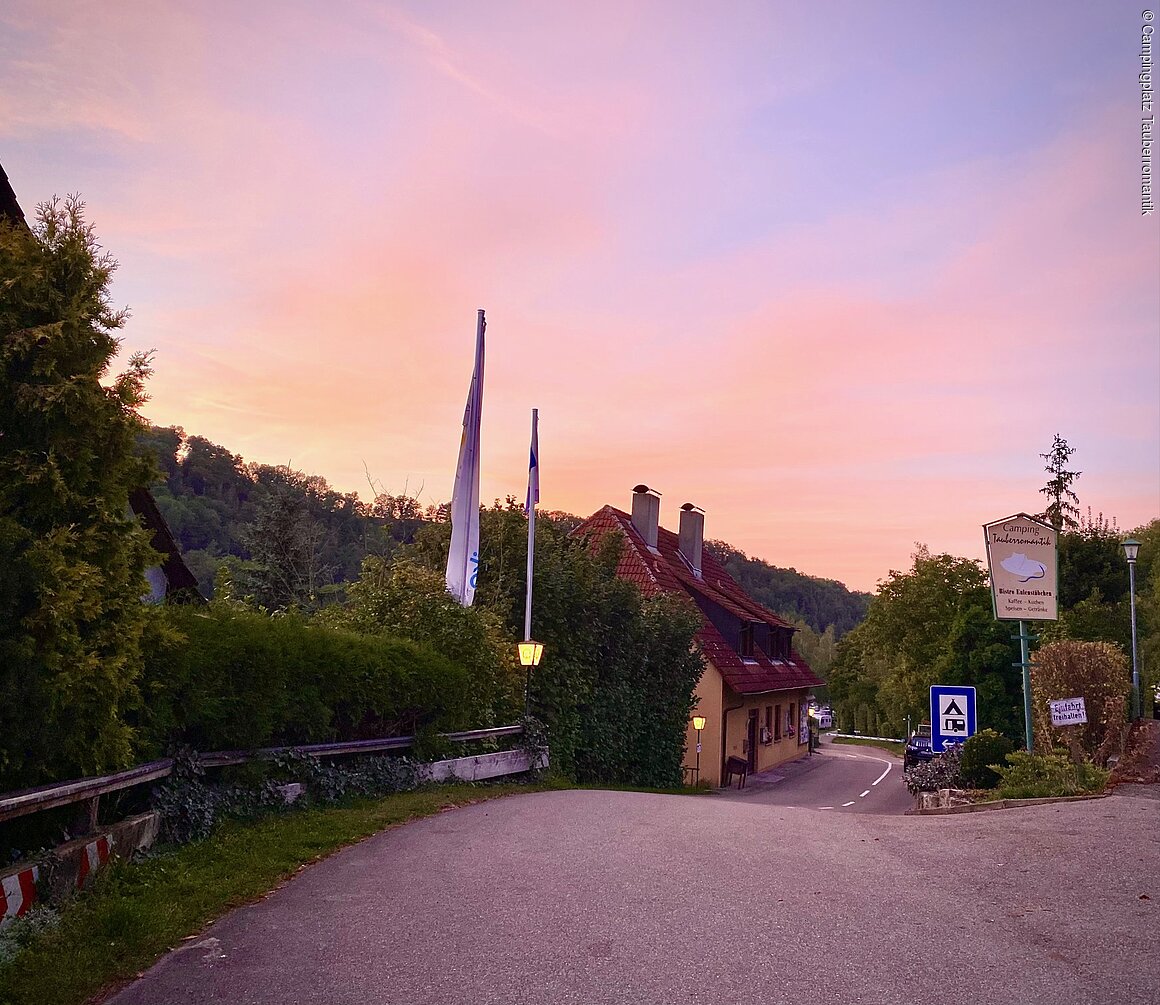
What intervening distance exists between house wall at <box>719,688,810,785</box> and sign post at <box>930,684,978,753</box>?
20.5m

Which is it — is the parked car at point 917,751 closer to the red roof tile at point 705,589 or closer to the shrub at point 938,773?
the red roof tile at point 705,589

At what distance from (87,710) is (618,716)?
16.3 meters

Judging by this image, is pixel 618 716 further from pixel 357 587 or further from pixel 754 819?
pixel 754 819

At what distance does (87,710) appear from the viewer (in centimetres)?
777

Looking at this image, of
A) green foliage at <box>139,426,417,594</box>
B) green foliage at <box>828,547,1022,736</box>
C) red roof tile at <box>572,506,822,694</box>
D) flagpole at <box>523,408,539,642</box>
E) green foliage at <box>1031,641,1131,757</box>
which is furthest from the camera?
green foliage at <box>139,426,417,594</box>

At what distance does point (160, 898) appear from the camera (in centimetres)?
728

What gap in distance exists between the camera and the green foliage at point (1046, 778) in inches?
565

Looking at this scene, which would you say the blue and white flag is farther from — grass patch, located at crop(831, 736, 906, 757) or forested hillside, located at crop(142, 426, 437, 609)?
grass patch, located at crop(831, 736, 906, 757)

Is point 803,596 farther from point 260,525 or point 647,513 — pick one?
point 647,513

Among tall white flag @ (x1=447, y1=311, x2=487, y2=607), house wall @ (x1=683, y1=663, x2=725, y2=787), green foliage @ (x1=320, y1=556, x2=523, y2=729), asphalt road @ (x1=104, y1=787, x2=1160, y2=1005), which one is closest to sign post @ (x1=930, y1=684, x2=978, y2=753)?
asphalt road @ (x1=104, y1=787, x2=1160, y2=1005)

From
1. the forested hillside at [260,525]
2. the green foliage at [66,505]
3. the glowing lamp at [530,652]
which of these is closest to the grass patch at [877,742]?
the forested hillside at [260,525]

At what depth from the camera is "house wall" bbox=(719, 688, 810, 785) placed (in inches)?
1534

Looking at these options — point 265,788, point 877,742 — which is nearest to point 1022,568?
point 265,788

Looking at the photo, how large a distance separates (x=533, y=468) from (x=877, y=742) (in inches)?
2749
